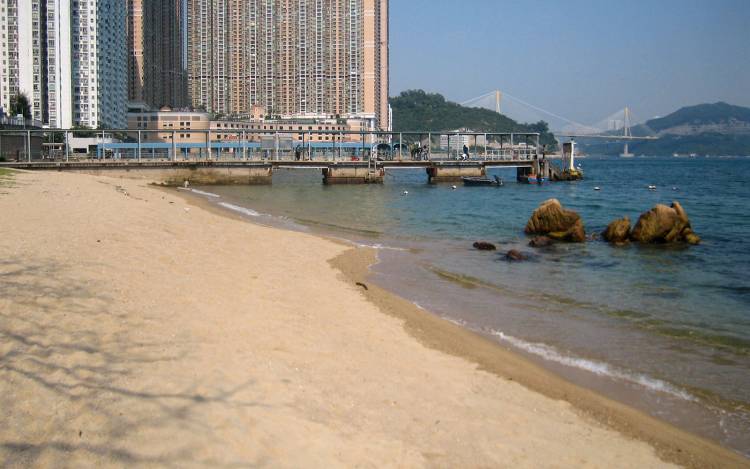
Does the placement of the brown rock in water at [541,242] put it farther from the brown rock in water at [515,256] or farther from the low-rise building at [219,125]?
the low-rise building at [219,125]

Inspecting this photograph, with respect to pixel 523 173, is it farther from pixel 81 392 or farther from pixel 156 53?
pixel 156 53

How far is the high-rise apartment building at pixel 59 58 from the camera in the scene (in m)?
94.1

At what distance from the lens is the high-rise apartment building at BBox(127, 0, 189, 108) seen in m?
140

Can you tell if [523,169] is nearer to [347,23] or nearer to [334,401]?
[334,401]

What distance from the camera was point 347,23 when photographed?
150 meters

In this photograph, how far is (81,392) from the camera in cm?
495

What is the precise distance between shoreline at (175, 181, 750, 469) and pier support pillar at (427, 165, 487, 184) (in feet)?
175

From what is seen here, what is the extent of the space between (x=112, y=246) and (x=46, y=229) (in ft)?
5.80

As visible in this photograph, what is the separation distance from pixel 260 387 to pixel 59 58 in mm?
105736

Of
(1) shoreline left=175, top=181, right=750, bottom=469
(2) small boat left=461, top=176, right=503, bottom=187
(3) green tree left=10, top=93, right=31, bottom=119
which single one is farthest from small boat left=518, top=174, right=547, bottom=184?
(3) green tree left=10, top=93, right=31, bottom=119

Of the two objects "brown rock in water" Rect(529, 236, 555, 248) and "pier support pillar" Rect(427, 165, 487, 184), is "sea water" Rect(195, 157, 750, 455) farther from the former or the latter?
"pier support pillar" Rect(427, 165, 487, 184)

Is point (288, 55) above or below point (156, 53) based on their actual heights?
above

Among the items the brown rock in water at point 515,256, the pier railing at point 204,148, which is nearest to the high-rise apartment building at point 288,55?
the pier railing at point 204,148

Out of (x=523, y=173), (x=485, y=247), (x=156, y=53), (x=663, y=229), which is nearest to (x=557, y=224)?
(x=663, y=229)
